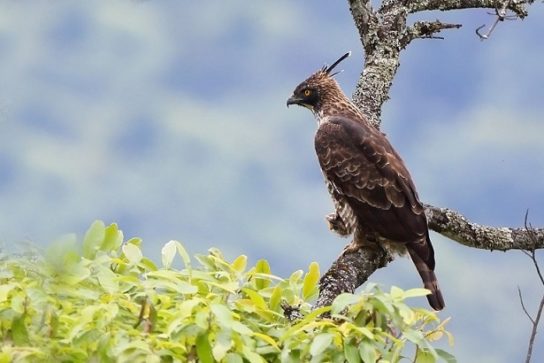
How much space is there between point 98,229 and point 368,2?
136 inches

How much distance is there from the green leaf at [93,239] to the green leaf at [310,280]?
2.54ft

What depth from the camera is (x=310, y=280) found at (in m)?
3.76

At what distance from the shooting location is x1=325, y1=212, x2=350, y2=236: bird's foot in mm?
6056

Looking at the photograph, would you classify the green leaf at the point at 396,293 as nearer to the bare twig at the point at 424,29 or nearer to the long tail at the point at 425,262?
the long tail at the point at 425,262

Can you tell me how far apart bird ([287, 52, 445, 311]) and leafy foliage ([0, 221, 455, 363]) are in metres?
2.16

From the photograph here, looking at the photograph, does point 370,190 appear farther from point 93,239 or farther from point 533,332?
point 93,239

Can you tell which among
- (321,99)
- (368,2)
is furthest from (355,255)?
(368,2)

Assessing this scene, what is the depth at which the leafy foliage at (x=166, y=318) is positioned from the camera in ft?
9.62

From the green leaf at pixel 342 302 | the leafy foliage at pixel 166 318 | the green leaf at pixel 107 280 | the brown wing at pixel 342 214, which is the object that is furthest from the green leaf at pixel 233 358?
the brown wing at pixel 342 214

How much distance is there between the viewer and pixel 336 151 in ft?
19.7

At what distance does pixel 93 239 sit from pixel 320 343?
0.96 m

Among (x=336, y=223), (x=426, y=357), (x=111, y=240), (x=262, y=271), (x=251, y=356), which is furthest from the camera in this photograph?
(x=336, y=223)

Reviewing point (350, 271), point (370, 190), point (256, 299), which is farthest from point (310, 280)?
point (370, 190)

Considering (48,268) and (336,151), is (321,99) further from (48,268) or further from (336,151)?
(48,268)
